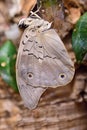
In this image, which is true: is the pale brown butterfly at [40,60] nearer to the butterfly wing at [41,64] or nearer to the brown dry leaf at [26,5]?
the butterfly wing at [41,64]

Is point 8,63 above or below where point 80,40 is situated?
below

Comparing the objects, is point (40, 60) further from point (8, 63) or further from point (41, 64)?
point (8, 63)

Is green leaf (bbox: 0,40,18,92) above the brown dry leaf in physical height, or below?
below

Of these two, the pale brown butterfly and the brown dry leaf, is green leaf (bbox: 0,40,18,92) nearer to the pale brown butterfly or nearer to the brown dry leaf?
the brown dry leaf

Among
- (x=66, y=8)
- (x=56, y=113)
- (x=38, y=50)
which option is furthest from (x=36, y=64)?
(x=56, y=113)

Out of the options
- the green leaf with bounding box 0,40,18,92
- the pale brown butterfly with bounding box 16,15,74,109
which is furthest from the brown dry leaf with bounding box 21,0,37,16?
the pale brown butterfly with bounding box 16,15,74,109

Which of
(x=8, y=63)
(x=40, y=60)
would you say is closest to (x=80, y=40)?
(x=40, y=60)
